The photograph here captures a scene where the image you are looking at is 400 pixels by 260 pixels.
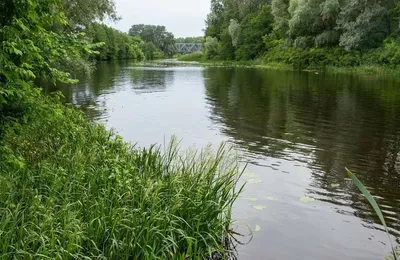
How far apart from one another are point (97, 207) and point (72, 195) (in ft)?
2.25

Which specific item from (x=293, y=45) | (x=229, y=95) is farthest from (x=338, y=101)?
(x=293, y=45)

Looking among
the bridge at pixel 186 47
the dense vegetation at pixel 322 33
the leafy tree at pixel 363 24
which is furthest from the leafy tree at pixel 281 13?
the bridge at pixel 186 47

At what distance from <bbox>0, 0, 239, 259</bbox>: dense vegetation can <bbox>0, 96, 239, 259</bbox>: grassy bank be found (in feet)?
0.04

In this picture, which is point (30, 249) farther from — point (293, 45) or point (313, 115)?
point (293, 45)

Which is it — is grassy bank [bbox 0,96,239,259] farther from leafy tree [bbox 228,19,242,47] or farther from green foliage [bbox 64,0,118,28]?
leafy tree [bbox 228,19,242,47]

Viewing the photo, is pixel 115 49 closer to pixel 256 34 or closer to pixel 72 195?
pixel 256 34

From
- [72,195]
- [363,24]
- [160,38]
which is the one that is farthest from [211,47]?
[160,38]

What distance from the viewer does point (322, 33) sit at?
153ft

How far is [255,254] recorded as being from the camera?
5445mm

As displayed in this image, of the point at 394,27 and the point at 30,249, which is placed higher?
the point at 394,27

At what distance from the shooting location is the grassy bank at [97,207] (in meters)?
4.04

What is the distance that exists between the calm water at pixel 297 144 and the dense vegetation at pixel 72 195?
1.07 meters

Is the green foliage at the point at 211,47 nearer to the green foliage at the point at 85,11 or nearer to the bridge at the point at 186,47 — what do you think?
the green foliage at the point at 85,11

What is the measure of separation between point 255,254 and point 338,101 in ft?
53.7
